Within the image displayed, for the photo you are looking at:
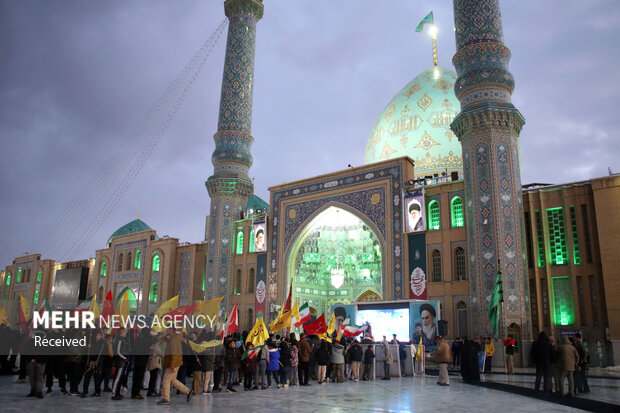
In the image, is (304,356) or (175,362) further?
(304,356)

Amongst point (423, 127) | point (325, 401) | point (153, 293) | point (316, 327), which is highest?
point (423, 127)

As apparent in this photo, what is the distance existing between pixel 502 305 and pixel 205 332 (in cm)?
1002

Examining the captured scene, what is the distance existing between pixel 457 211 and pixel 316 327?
27.8 feet

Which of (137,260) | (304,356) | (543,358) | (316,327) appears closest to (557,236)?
(543,358)

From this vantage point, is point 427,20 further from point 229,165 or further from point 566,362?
point 566,362

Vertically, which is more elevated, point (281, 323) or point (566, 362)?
point (281, 323)

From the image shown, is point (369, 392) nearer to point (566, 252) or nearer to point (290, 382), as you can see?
point (290, 382)

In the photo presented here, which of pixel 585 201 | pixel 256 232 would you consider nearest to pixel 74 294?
pixel 256 232

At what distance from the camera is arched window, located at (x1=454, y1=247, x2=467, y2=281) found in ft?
61.1

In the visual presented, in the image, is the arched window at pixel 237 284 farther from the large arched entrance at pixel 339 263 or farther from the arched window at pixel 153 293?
the arched window at pixel 153 293

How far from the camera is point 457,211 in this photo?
19.2 meters

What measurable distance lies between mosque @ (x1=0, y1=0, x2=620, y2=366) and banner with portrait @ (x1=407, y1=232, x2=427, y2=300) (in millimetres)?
39

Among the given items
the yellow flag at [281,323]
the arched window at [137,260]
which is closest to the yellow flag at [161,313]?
the yellow flag at [281,323]

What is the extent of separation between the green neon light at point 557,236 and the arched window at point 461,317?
329cm
